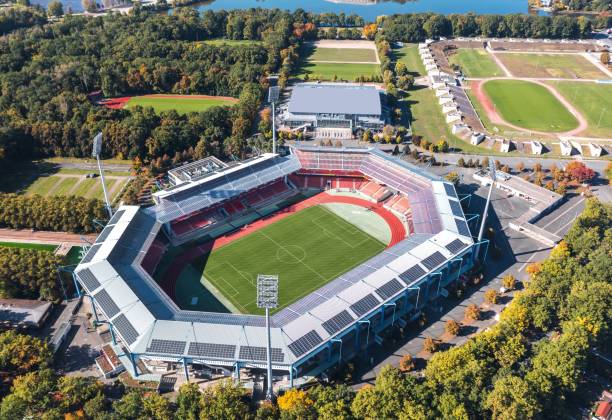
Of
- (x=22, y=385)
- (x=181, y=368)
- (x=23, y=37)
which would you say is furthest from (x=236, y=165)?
(x=23, y=37)

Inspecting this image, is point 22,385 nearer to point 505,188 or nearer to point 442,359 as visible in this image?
point 442,359

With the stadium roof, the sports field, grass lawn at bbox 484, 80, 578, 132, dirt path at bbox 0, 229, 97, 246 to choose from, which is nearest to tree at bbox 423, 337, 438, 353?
dirt path at bbox 0, 229, 97, 246

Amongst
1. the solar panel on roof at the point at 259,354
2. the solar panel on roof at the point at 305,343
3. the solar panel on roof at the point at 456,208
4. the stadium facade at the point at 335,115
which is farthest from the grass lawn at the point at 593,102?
the solar panel on roof at the point at 259,354

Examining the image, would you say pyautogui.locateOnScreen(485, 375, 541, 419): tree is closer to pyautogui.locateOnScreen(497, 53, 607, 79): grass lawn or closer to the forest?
the forest

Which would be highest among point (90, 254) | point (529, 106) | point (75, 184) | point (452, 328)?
point (529, 106)

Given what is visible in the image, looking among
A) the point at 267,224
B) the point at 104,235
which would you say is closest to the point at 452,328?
the point at 267,224

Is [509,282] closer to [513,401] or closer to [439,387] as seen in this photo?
[513,401]
